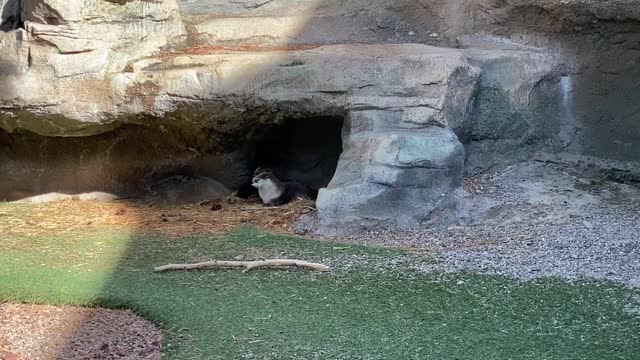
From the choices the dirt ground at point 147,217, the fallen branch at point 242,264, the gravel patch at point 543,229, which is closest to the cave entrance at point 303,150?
the dirt ground at point 147,217

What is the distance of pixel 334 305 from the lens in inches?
158

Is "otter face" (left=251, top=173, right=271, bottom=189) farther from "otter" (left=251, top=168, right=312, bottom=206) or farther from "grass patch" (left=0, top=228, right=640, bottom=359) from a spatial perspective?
"grass patch" (left=0, top=228, right=640, bottom=359)

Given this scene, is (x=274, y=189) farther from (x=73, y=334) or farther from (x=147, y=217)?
(x=73, y=334)

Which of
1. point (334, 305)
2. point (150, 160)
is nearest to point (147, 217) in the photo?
point (150, 160)

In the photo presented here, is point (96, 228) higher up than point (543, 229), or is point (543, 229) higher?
point (543, 229)

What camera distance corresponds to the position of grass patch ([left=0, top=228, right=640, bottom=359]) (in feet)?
11.6

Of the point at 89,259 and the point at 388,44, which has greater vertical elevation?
the point at 388,44

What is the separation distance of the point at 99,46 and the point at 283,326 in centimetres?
330

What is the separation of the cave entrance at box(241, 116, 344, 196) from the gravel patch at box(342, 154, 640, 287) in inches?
54.4

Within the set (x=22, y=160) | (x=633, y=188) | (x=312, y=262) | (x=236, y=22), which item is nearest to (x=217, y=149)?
(x=236, y=22)

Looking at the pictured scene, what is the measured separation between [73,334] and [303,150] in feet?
11.9

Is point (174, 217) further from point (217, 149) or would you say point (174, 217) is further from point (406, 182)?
point (406, 182)

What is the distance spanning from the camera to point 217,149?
6707 millimetres

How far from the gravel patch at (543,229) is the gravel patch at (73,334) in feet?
5.07
